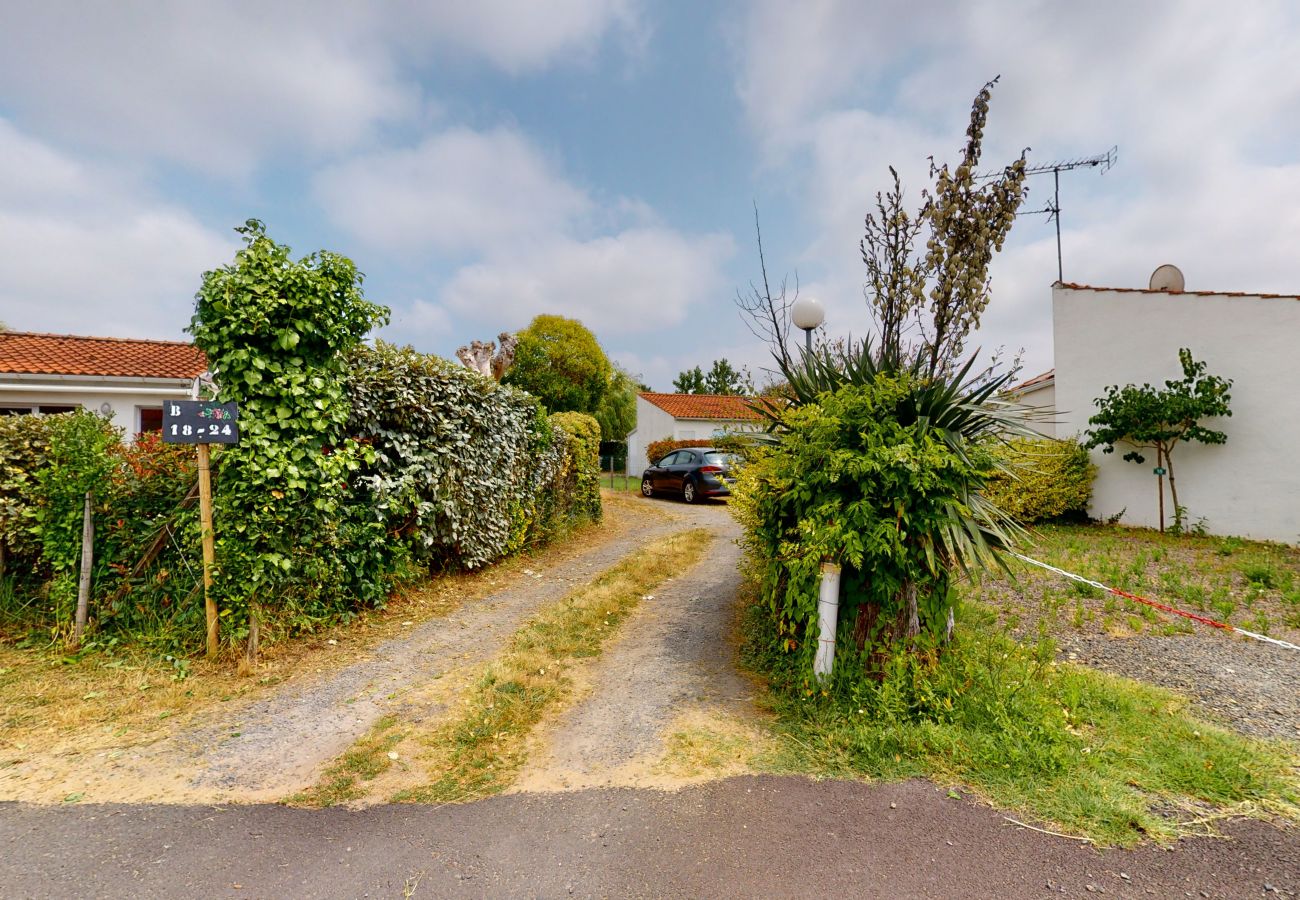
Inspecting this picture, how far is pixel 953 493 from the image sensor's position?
10.9ft

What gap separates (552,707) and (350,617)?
7.64 ft

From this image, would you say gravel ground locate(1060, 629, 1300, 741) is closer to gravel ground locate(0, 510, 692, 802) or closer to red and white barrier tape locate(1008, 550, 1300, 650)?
red and white barrier tape locate(1008, 550, 1300, 650)

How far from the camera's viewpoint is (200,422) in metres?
4.10

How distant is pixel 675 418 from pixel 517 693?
21298 mm

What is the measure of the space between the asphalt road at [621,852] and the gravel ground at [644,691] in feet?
0.92

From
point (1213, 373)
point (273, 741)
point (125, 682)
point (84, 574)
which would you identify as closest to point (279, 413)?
point (84, 574)

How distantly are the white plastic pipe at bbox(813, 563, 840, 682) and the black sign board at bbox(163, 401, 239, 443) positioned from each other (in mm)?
4185

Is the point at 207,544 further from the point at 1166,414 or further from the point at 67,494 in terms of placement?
the point at 1166,414

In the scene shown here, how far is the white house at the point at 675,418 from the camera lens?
24891mm

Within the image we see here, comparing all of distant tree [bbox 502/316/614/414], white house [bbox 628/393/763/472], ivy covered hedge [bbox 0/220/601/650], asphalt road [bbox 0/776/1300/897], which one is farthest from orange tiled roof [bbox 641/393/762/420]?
asphalt road [bbox 0/776/1300/897]

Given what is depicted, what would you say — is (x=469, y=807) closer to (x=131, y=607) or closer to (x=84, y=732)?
(x=84, y=732)

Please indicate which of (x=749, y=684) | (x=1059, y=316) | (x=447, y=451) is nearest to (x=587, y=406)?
(x=1059, y=316)

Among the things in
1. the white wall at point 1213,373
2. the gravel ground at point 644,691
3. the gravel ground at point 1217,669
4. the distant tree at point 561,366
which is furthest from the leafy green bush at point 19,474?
the distant tree at point 561,366

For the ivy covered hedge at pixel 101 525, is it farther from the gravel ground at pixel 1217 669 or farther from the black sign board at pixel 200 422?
the gravel ground at pixel 1217 669
